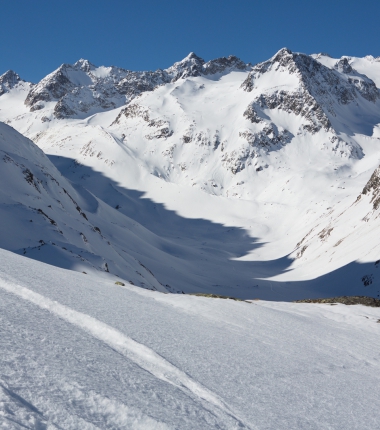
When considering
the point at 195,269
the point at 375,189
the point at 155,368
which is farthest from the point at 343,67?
the point at 155,368

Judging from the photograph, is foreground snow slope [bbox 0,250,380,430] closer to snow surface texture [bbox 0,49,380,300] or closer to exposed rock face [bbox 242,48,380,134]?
snow surface texture [bbox 0,49,380,300]

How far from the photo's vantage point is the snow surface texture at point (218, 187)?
25.2 metres

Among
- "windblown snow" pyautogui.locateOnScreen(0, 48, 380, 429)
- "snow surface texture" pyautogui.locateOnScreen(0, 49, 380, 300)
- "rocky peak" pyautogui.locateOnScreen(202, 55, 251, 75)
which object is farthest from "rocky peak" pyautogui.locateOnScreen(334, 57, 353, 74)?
"windblown snow" pyautogui.locateOnScreen(0, 48, 380, 429)

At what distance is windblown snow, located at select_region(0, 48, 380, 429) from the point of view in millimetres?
3492

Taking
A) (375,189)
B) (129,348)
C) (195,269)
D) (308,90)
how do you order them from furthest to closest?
(308,90), (375,189), (195,269), (129,348)

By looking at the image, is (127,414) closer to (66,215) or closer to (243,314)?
(243,314)

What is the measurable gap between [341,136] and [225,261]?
235ft

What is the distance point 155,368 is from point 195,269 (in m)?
37.4

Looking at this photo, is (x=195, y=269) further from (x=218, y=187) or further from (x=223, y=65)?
(x=223, y=65)

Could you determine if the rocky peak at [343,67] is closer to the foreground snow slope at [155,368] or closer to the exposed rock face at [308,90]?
the exposed rock face at [308,90]

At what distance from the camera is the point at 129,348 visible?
4.48 m

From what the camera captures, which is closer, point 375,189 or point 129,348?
point 129,348

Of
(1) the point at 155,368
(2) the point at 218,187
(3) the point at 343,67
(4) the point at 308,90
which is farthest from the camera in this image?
(3) the point at 343,67

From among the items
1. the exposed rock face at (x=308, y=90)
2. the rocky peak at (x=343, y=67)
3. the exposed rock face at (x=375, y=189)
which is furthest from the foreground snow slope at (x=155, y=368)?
the rocky peak at (x=343, y=67)
